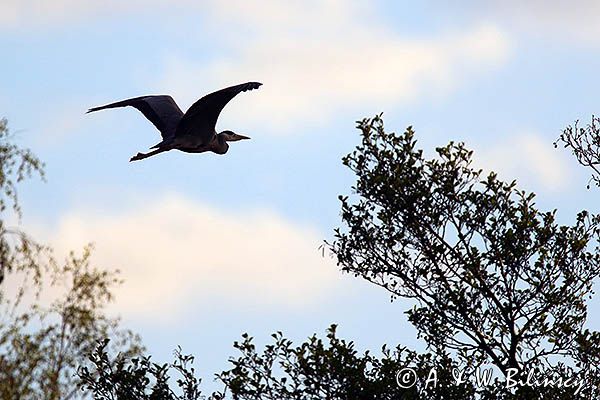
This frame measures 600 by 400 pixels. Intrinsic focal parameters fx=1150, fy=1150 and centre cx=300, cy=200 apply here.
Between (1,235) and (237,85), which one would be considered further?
(237,85)

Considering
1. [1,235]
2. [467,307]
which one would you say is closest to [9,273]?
[1,235]

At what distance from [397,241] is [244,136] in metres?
5.79

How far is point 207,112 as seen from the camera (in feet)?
55.9

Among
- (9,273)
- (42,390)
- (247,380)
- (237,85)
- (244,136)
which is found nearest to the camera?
(42,390)

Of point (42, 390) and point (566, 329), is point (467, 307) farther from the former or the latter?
point (42, 390)

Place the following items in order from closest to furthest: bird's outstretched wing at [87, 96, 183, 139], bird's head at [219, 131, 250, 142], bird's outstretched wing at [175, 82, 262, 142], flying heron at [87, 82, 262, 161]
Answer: bird's outstretched wing at [175, 82, 262, 142] → flying heron at [87, 82, 262, 161] → bird's outstretched wing at [87, 96, 183, 139] → bird's head at [219, 131, 250, 142]

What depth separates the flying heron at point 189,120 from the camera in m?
16.6

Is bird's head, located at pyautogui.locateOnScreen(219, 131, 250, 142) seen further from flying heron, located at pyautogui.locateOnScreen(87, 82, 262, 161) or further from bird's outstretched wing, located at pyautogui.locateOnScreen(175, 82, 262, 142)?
bird's outstretched wing, located at pyautogui.locateOnScreen(175, 82, 262, 142)

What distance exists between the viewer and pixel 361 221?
15688 mm

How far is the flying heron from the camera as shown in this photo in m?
16.6

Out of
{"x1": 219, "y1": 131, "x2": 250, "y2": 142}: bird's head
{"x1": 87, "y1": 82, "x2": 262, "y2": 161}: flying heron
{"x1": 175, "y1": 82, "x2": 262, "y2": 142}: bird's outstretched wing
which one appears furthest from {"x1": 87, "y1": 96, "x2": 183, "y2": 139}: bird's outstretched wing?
{"x1": 175, "y1": 82, "x2": 262, "y2": 142}: bird's outstretched wing

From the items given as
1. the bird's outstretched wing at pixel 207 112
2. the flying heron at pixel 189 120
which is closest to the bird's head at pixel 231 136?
the flying heron at pixel 189 120

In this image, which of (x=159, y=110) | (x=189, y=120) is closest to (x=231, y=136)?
(x=159, y=110)

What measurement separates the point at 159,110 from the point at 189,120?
1925 millimetres
